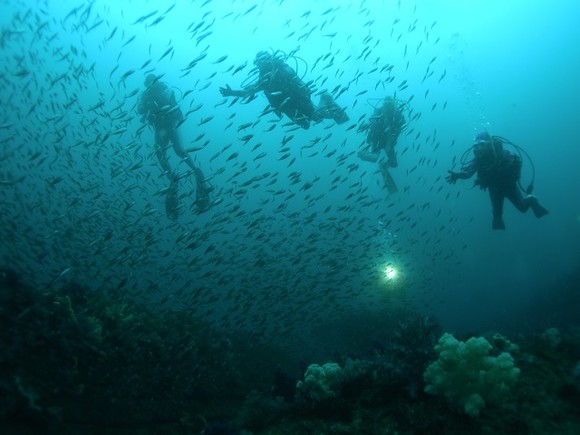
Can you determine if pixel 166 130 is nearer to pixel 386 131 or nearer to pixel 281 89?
pixel 281 89

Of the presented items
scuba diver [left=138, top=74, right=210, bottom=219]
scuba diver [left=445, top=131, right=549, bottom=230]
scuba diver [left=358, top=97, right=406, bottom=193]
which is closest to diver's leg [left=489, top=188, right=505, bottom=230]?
scuba diver [left=445, top=131, right=549, bottom=230]

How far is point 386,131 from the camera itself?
1462cm

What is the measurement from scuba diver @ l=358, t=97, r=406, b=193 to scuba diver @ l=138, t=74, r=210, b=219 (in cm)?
701

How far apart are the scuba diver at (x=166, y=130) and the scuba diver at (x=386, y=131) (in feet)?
23.0

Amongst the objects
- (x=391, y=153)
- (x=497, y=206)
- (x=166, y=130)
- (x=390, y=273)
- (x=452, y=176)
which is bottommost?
(x=497, y=206)

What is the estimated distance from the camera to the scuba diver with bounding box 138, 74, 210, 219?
13154 mm

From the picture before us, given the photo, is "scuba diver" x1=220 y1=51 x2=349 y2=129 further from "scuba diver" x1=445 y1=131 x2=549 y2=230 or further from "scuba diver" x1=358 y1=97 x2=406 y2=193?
"scuba diver" x1=445 y1=131 x2=549 y2=230

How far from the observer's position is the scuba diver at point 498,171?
8.76 m

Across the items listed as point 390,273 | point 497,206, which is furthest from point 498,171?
point 390,273

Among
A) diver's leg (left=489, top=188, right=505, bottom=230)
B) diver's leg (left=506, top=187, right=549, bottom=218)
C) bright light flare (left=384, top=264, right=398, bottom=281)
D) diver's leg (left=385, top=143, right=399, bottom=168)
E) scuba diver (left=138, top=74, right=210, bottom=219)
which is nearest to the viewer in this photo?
diver's leg (left=506, top=187, right=549, bottom=218)

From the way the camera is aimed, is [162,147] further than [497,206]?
Yes

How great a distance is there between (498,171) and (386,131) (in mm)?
6410

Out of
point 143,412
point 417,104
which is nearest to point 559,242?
point 417,104

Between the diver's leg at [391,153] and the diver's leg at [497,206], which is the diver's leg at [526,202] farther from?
the diver's leg at [391,153]
